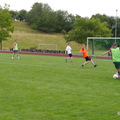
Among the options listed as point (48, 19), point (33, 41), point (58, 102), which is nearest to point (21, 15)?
point (48, 19)

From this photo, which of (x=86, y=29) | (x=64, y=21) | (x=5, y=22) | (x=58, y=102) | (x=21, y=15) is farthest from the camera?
(x=21, y=15)

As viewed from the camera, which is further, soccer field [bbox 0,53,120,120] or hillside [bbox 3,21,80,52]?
hillside [bbox 3,21,80,52]

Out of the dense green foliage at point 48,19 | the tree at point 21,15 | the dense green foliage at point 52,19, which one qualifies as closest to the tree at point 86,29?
the dense green foliage at point 52,19

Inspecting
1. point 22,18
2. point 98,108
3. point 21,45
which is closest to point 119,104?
point 98,108

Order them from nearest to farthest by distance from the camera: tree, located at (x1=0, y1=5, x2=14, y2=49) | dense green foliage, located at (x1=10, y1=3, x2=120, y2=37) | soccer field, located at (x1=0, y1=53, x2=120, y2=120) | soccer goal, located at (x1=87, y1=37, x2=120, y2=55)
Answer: soccer field, located at (x1=0, y1=53, x2=120, y2=120), soccer goal, located at (x1=87, y1=37, x2=120, y2=55), tree, located at (x1=0, y1=5, x2=14, y2=49), dense green foliage, located at (x1=10, y1=3, x2=120, y2=37)

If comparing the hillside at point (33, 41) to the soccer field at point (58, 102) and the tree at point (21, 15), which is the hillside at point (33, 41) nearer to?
the tree at point (21, 15)

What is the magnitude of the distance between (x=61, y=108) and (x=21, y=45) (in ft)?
212

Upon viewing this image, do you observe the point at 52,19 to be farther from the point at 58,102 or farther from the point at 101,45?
the point at 58,102

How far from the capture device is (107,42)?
1291 inches

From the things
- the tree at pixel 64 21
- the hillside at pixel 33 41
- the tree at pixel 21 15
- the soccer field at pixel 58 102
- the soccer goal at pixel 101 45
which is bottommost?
the soccer field at pixel 58 102

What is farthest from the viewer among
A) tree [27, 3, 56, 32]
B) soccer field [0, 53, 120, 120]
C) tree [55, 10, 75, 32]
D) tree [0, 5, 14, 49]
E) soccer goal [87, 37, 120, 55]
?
tree [55, 10, 75, 32]

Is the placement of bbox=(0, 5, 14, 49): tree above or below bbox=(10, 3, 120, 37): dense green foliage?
below

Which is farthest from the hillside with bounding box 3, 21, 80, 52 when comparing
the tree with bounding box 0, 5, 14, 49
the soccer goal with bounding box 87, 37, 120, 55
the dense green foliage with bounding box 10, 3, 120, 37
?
the soccer goal with bounding box 87, 37, 120, 55

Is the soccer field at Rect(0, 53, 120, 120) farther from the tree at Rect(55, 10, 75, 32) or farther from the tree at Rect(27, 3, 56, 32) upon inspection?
the tree at Rect(55, 10, 75, 32)
